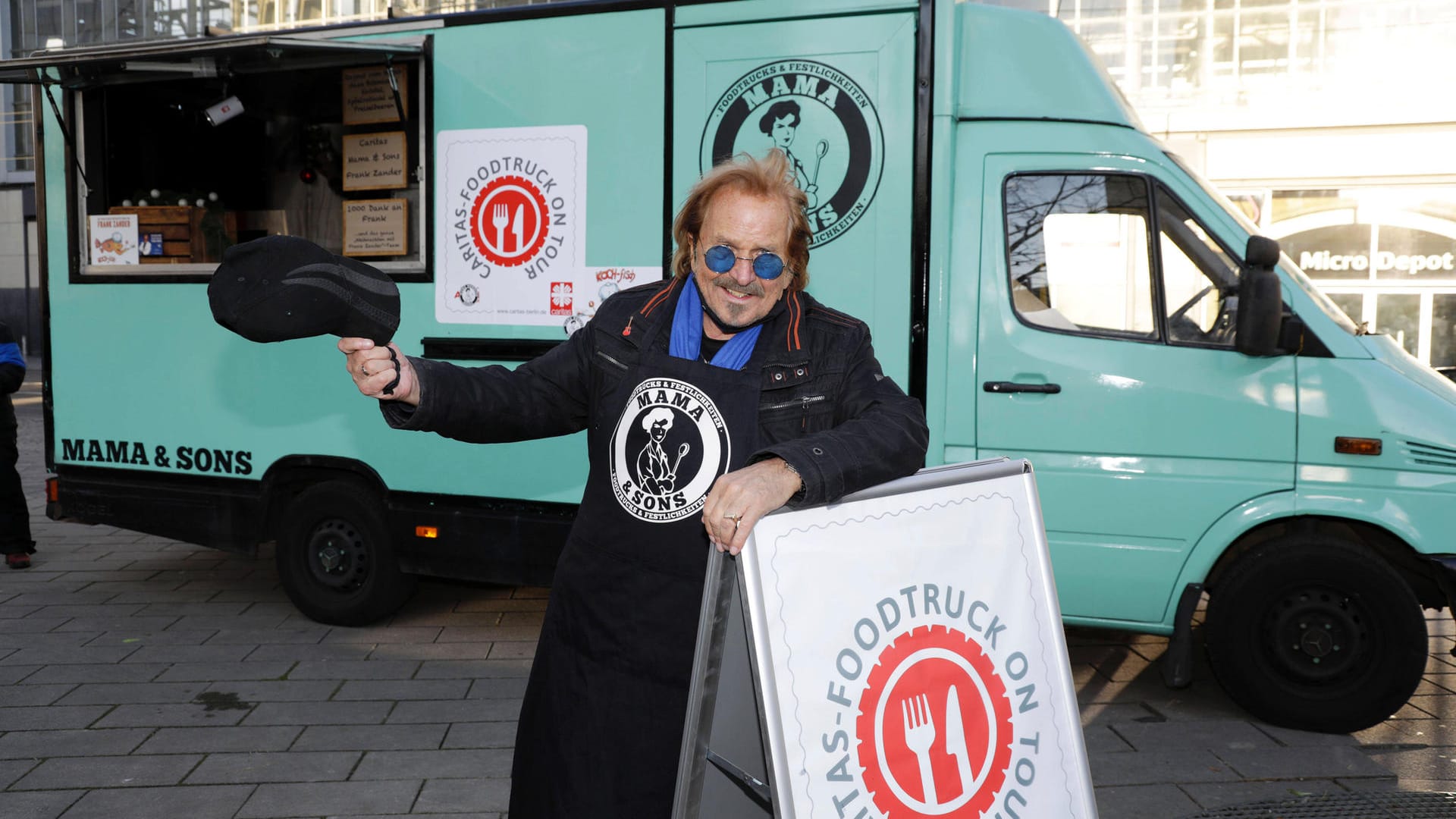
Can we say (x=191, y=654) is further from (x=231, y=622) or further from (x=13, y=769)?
(x=13, y=769)

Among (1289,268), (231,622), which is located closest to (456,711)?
(231,622)

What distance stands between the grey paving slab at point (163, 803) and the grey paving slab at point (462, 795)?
0.60 metres

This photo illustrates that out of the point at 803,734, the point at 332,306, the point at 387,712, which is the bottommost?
the point at 387,712

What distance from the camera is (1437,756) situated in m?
4.41

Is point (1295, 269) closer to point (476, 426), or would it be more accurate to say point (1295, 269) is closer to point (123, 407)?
point (476, 426)

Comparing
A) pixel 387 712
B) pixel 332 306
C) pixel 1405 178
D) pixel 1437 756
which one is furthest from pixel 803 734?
pixel 1405 178

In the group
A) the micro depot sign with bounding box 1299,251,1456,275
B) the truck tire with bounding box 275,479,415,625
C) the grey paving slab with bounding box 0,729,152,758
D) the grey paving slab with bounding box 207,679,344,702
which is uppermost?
the micro depot sign with bounding box 1299,251,1456,275

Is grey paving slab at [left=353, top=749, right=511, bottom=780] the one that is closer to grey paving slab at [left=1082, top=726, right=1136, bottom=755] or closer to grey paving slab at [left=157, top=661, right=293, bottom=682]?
grey paving slab at [left=157, top=661, right=293, bottom=682]

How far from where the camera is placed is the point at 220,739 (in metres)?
4.44

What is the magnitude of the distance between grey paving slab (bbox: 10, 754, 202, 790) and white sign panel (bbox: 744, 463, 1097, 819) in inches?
113

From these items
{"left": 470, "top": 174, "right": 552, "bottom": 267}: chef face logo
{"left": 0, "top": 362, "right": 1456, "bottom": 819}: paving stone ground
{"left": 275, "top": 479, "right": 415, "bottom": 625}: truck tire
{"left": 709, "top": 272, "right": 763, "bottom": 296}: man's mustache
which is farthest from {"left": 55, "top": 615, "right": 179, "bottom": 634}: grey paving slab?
{"left": 709, "top": 272, "right": 763, "bottom": 296}: man's mustache

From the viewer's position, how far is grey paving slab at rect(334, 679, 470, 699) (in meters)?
4.98

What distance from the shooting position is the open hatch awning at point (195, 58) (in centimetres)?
528

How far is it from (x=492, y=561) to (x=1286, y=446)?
3446mm
